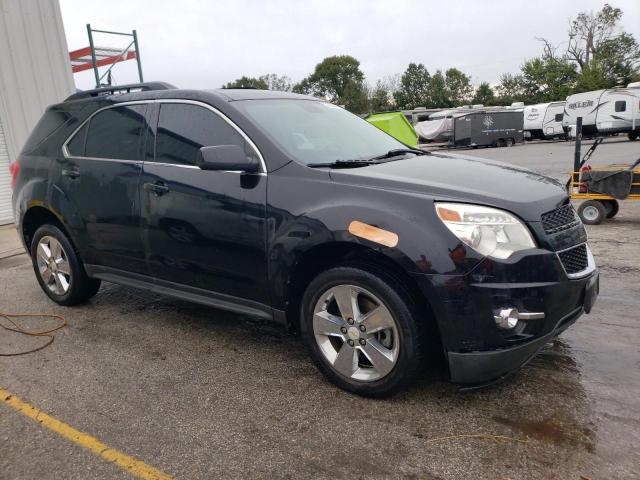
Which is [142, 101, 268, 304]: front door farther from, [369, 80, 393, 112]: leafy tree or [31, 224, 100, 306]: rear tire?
[369, 80, 393, 112]: leafy tree

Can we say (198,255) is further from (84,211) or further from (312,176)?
(84,211)

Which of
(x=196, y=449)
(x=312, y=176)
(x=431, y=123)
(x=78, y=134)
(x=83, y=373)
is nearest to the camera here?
(x=196, y=449)

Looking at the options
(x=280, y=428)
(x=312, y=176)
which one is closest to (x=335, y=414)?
(x=280, y=428)

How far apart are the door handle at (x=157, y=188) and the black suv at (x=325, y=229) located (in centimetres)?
1

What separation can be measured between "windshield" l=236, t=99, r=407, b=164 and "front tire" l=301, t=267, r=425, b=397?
0.85 meters

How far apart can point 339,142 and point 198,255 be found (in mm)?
1251

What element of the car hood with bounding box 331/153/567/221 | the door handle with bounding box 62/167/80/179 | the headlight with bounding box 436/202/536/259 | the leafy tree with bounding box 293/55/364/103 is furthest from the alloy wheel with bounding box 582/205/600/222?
the leafy tree with bounding box 293/55/364/103

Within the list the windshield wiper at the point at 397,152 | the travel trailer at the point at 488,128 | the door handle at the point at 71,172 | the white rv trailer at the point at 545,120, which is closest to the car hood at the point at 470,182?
the windshield wiper at the point at 397,152

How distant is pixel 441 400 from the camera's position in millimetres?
2984

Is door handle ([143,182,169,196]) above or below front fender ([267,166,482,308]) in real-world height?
above

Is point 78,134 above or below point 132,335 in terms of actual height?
above

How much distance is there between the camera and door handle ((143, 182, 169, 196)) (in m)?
3.67

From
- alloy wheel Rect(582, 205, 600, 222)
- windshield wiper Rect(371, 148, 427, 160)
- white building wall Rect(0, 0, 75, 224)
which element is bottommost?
alloy wheel Rect(582, 205, 600, 222)

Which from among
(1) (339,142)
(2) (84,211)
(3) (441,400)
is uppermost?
(1) (339,142)
